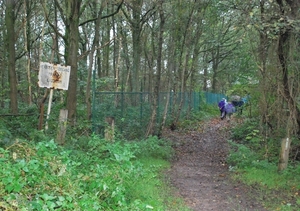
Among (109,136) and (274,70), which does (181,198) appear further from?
(274,70)

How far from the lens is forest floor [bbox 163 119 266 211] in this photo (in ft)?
19.4

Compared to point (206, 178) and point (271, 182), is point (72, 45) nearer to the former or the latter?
point (206, 178)

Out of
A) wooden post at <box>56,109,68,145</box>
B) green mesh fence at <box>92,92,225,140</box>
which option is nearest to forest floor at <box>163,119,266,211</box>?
green mesh fence at <box>92,92,225,140</box>

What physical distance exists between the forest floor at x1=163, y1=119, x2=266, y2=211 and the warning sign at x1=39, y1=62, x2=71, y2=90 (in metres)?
3.48

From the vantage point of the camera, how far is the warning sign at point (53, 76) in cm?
759

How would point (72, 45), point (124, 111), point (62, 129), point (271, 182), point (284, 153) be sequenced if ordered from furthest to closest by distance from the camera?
1. point (124, 111)
2. point (72, 45)
3. point (284, 153)
4. point (62, 129)
5. point (271, 182)

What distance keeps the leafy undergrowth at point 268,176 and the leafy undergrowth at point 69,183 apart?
1.87m

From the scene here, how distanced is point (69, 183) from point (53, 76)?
3.94 metres

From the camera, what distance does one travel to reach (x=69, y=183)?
4.43 m

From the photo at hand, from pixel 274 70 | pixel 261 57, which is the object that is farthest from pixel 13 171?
pixel 261 57

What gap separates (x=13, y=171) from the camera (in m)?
4.19

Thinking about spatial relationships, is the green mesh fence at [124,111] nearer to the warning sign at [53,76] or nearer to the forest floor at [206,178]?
the forest floor at [206,178]

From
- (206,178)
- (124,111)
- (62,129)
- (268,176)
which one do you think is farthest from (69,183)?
(124,111)

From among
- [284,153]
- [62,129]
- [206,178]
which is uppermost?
[62,129]
